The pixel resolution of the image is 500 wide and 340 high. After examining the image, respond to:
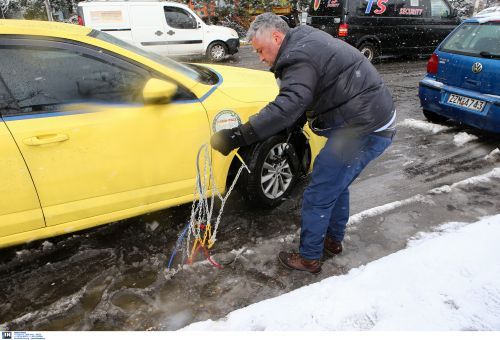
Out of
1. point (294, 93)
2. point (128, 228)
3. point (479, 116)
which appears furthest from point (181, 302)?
point (479, 116)

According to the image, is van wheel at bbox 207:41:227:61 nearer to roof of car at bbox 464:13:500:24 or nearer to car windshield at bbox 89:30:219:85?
roof of car at bbox 464:13:500:24

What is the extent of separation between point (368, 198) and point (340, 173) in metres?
1.42

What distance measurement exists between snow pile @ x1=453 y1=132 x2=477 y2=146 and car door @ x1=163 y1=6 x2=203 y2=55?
23.9ft

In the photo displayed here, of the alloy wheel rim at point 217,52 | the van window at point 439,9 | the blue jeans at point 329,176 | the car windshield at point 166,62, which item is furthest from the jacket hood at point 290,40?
the van window at point 439,9

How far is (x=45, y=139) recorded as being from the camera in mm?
2225

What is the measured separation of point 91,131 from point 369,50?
9.40 m

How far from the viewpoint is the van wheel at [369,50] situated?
32.7 feet

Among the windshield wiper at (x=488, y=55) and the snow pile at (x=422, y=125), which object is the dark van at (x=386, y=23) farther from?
the windshield wiper at (x=488, y=55)

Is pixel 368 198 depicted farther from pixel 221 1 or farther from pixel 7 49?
pixel 221 1

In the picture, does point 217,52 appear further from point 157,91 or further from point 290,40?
point 290,40

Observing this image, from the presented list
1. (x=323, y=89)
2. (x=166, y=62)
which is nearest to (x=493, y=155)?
(x=323, y=89)

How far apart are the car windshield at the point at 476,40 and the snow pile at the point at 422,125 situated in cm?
103

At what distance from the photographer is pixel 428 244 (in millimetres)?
2738

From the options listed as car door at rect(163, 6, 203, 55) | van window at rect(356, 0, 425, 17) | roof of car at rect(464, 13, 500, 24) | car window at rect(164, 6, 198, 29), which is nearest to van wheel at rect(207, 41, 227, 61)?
car door at rect(163, 6, 203, 55)
